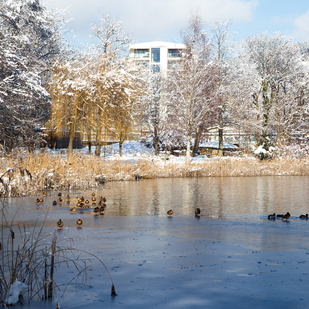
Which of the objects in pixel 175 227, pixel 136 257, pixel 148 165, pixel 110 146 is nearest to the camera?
pixel 136 257

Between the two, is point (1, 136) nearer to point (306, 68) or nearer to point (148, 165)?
point (148, 165)

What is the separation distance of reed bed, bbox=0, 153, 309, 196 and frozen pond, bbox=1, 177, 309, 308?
291 cm

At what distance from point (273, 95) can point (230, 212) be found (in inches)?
911

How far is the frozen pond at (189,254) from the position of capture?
4.04 metres

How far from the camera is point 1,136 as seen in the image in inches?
509

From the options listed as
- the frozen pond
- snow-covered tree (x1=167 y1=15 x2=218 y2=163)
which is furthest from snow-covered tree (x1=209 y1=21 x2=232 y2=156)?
the frozen pond

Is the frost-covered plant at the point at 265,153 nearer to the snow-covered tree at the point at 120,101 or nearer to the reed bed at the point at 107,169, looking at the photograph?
the reed bed at the point at 107,169

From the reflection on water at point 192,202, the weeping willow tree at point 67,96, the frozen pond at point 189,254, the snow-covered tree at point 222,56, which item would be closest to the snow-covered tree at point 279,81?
the snow-covered tree at point 222,56

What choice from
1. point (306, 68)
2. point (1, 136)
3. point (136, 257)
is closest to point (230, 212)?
point (136, 257)

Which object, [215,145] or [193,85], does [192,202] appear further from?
[215,145]

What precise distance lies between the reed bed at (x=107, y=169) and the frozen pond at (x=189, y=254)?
291 centimetres

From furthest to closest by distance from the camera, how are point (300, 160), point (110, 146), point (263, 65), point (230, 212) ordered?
point (110, 146) → point (263, 65) → point (300, 160) → point (230, 212)

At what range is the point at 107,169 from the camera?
19.3m

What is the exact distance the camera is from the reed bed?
13820 mm
